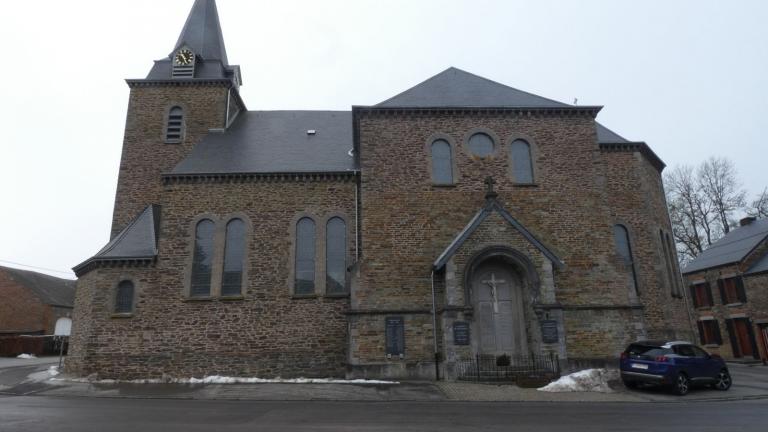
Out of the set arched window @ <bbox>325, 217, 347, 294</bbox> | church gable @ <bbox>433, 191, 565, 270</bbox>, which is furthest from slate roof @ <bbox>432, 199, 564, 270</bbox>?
arched window @ <bbox>325, 217, 347, 294</bbox>

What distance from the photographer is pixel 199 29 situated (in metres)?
26.7

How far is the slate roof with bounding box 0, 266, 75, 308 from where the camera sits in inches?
1571

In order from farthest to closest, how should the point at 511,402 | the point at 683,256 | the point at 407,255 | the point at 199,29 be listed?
the point at 683,256 → the point at 199,29 → the point at 407,255 → the point at 511,402

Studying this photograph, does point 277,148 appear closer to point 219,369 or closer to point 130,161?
point 130,161

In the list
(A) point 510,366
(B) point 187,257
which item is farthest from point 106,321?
(A) point 510,366

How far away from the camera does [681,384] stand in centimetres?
1275

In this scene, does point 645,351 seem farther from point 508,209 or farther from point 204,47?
point 204,47

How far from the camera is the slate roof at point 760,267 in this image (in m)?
25.4

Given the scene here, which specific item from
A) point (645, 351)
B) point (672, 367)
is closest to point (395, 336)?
point (645, 351)

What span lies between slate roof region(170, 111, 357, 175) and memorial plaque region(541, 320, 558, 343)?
9222 millimetres

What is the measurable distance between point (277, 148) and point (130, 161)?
23.3 ft

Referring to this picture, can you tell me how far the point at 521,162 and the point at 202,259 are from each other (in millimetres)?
12679

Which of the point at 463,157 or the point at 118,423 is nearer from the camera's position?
the point at 118,423

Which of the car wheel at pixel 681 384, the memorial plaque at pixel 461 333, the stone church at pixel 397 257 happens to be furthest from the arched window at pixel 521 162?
the car wheel at pixel 681 384
